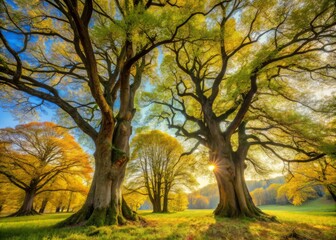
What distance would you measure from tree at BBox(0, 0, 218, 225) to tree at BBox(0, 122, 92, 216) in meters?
9.08

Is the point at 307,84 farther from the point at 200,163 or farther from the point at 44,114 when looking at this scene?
the point at 44,114

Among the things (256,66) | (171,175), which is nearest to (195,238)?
(256,66)

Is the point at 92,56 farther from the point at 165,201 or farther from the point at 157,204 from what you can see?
the point at 157,204

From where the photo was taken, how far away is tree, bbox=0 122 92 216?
14641mm

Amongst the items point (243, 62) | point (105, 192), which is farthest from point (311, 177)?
point (105, 192)

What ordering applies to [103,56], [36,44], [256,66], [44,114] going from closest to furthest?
[256,66], [36,44], [44,114], [103,56]

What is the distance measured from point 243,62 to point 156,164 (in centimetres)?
1453

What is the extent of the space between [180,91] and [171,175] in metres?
11.1

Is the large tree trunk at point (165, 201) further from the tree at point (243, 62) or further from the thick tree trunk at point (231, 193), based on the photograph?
the thick tree trunk at point (231, 193)

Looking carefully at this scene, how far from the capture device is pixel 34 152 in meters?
16.4

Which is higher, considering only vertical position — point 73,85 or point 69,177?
point 73,85

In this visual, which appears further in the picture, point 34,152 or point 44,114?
point 34,152

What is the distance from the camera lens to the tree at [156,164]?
61.2 feet

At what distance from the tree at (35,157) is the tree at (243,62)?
445 inches
